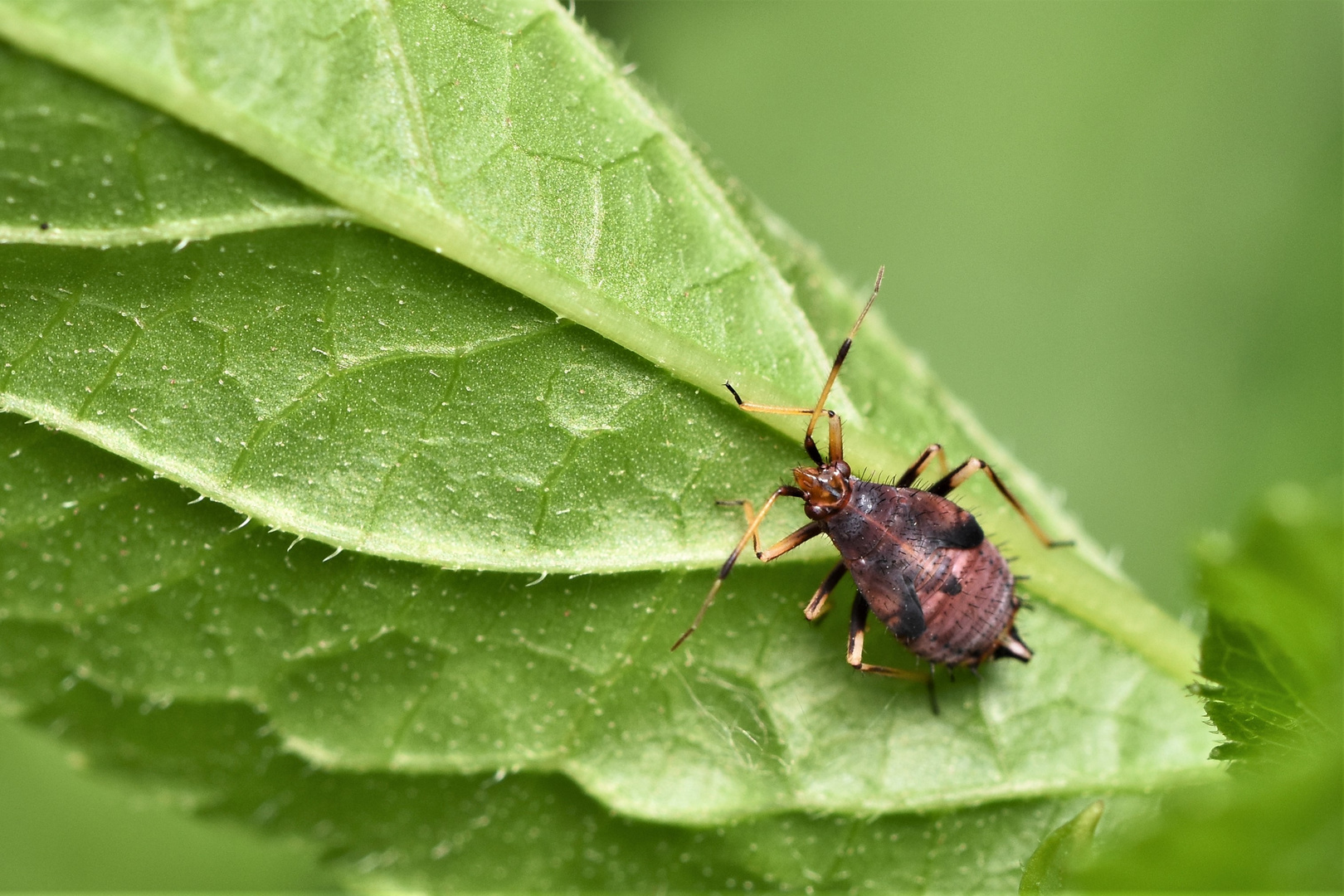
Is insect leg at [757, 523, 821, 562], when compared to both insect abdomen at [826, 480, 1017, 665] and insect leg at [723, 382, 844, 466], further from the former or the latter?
insect leg at [723, 382, 844, 466]

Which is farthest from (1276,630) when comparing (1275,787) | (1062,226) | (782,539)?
(1062,226)

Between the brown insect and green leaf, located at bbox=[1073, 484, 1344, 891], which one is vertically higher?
the brown insect

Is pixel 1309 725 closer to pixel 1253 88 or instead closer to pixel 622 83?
pixel 622 83

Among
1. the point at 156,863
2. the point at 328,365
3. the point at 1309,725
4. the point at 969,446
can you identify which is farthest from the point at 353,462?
the point at 156,863

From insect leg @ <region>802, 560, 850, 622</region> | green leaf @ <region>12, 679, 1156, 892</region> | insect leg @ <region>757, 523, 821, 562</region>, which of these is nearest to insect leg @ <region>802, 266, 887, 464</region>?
insect leg @ <region>757, 523, 821, 562</region>

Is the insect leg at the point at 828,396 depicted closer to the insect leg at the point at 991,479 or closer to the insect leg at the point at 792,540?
the insect leg at the point at 792,540

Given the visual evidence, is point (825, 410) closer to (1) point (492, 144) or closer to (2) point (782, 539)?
(2) point (782, 539)
